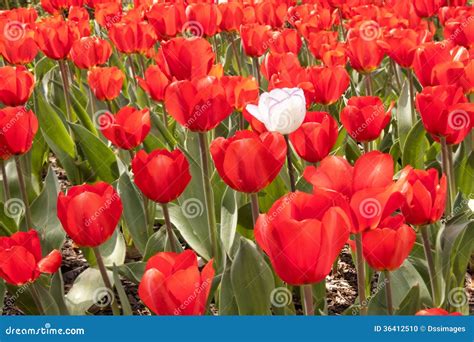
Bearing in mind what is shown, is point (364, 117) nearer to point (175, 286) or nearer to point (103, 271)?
point (103, 271)

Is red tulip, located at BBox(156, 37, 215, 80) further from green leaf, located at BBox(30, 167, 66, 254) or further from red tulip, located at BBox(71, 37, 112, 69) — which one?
red tulip, located at BBox(71, 37, 112, 69)

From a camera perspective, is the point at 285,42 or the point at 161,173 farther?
the point at 285,42

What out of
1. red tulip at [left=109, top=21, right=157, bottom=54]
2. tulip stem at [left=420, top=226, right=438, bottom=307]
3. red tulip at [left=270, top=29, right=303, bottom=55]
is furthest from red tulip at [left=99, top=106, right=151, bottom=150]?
red tulip at [left=109, top=21, right=157, bottom=54]

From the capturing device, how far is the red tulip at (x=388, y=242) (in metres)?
1.42

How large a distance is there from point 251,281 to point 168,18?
2.04m

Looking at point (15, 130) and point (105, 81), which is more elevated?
point (15, 130)

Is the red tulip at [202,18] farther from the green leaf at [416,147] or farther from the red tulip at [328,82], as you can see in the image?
the green leaf at [416,147]

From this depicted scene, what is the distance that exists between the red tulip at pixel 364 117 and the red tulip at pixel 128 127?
2.03 ft

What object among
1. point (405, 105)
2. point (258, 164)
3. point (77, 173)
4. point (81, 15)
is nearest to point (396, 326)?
point (258, 164)

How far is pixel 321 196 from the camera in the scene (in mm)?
1272

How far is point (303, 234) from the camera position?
3.97ft

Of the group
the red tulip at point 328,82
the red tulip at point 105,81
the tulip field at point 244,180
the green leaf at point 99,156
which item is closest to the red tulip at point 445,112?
the tulip field at point 244,180

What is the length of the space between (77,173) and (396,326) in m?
1.95

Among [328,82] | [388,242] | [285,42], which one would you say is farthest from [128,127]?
[285,42]
